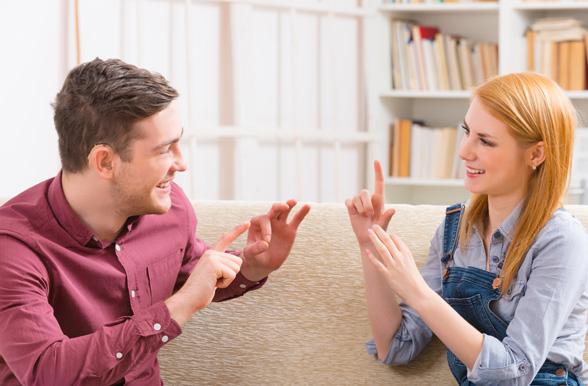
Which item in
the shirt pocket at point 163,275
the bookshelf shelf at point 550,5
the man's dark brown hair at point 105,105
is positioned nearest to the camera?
the man's dark brown hair at point 105,105

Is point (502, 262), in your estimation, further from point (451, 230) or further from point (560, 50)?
point (560, 50)

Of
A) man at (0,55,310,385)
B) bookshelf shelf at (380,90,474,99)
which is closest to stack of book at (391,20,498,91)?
bookshelf shelf at (380,90,474,99)

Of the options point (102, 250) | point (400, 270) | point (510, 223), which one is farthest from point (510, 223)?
point (102, 250)

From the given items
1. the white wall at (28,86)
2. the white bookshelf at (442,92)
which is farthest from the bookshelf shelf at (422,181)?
the white wall at (28,86)

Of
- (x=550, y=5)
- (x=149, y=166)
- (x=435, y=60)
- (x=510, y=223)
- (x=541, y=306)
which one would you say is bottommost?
(x=541, y=306)

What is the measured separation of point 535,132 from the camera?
1639mm

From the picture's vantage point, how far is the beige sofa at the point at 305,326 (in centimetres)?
187

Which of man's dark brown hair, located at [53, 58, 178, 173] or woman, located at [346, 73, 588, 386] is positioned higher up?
man's dark brown hair, located at [53, 58, 178, 173]

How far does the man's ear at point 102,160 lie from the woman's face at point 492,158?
607mm

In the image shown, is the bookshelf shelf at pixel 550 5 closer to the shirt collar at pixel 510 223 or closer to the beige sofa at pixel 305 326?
the beige sofa at pixel 305 326

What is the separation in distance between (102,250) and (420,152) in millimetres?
2932

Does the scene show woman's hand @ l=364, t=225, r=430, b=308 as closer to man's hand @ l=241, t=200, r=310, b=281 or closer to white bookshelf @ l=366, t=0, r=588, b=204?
man's hand @ l=241, t=200, r=310, b=281

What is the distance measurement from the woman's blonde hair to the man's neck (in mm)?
674

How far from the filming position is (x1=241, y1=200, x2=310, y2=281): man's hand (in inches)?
70.2
